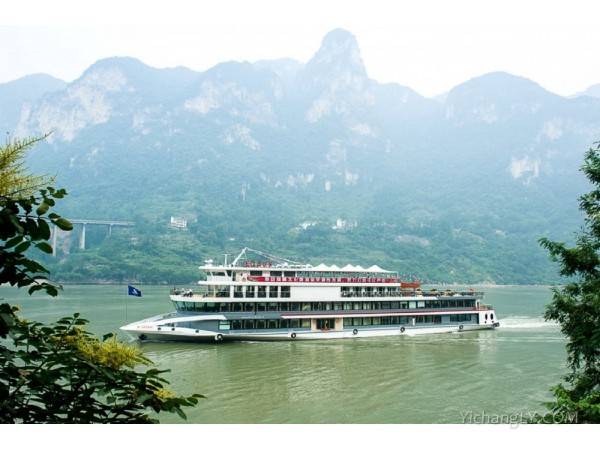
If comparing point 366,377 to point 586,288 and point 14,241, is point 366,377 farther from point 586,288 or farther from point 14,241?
point 14,241

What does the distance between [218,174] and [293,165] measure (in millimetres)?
28056

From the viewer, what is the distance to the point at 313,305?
2734 centimetres

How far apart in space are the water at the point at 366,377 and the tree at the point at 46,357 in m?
8.77

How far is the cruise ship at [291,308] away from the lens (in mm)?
24469

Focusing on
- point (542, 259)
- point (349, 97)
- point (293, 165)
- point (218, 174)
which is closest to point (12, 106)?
point (218, 174)

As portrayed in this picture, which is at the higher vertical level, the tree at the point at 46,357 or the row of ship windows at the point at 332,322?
the tree at the point at 46,357

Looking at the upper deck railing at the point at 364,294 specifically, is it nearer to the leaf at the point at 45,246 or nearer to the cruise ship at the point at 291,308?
the cruise ship at the point at 291,308

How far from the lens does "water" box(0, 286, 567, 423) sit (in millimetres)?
13471

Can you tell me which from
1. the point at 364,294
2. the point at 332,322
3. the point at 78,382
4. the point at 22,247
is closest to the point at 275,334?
the point at 332,322

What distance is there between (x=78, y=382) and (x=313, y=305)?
25338mm

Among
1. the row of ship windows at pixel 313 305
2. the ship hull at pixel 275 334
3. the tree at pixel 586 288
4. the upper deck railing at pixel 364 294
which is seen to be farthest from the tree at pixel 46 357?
the row of ship windows at pixel 313 305

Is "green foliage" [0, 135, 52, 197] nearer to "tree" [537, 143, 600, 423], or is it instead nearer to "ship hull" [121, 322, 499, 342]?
"tree" [537, 143, 600, 423]

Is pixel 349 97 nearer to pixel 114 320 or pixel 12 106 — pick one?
pixel 12 106

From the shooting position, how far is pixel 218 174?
14362cm
